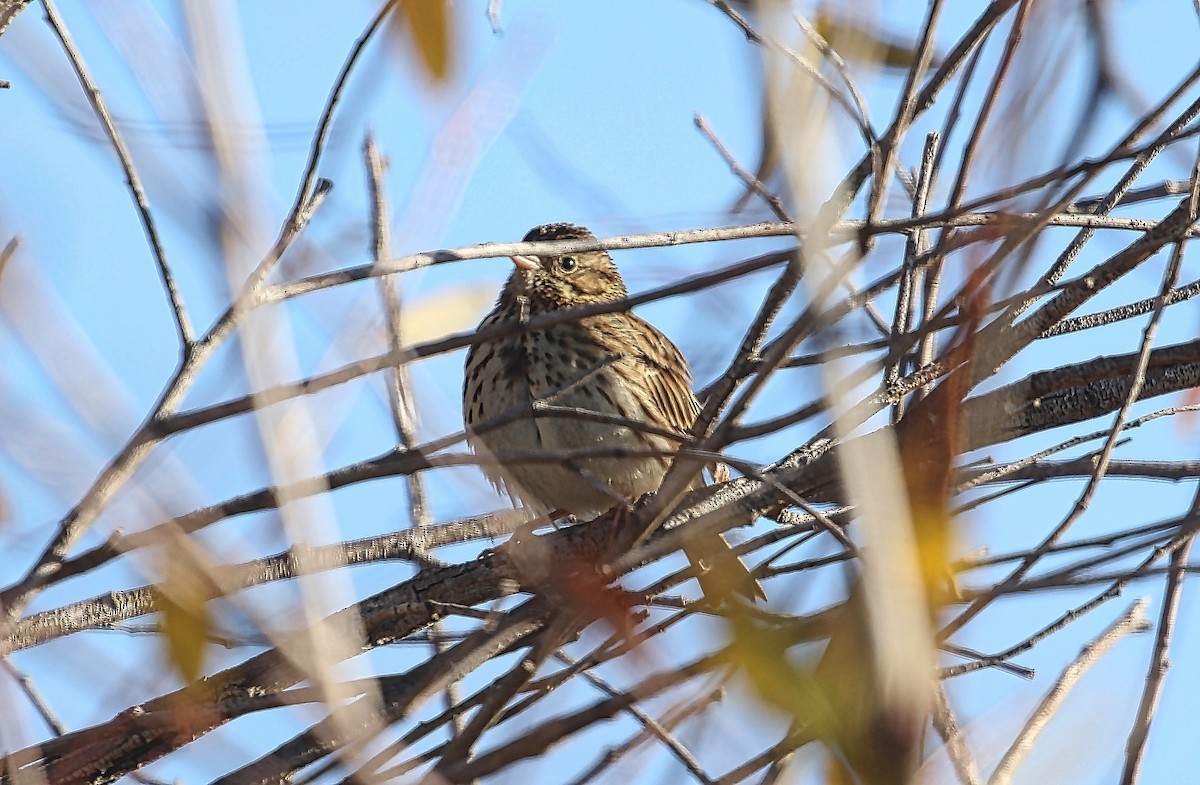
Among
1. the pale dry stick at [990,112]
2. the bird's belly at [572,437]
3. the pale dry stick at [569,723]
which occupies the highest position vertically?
the bird's belly at [572,437]

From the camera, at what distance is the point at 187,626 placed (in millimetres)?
2250

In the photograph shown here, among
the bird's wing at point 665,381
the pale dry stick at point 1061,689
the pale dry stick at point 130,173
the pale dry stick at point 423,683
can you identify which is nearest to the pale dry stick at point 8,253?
the pale dry stick at point 130,173

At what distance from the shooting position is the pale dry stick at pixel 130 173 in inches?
95.7

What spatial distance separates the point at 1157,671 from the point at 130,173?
2.10m

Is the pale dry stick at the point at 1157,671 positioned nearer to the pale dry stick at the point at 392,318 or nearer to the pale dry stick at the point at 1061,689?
the pale dry stick at the point at 1061,689

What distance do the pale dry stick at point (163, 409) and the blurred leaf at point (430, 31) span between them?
0.55 feet

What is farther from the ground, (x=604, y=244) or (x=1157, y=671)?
(x=604, y=244)

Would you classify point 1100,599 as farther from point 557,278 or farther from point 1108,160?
point 557,278

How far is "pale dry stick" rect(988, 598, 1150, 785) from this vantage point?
2662mm

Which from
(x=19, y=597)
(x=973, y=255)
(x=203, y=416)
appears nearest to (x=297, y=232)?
(x=203, y=416)

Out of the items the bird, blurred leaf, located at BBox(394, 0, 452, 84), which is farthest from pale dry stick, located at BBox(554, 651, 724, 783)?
the bird

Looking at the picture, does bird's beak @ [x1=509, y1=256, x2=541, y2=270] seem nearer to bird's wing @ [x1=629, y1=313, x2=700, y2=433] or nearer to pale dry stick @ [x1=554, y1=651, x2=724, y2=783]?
bird's wing @ [x1=629, y1=313, x2=700, y2=433]

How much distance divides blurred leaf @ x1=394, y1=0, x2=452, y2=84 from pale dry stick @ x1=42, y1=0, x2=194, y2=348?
718 millimetres

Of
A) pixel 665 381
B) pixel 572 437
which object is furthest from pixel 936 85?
pixel 665 381
